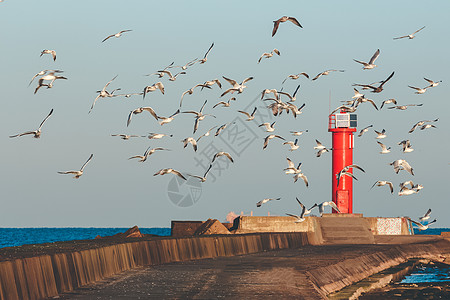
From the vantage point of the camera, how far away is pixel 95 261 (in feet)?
54.7

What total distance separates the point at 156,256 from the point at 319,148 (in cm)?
1568

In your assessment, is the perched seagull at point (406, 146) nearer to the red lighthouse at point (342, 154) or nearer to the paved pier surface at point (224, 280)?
the paved pier surface at point (224, 280)

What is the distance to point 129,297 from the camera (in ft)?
44.5

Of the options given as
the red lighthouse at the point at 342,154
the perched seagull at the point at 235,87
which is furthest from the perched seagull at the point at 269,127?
the red lighthouse at the point at 342,154

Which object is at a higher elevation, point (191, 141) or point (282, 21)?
point (282, 21)

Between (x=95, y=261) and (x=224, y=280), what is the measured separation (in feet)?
8.84

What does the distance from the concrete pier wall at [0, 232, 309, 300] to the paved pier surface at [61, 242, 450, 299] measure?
0.34 metres

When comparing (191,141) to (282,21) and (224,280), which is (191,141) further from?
(224,280)

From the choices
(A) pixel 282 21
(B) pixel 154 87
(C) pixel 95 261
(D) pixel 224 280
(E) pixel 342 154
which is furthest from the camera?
(E) pixel 342 154

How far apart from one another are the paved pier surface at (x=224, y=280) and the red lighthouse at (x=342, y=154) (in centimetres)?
3646

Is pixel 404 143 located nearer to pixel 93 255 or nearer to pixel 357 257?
pixel 357 257

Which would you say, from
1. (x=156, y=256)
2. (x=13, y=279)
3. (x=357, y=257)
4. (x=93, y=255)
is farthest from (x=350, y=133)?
(x=13, y=279)

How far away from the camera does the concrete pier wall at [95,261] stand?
12.8 metres

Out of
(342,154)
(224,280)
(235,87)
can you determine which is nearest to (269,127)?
(235,87)
